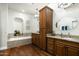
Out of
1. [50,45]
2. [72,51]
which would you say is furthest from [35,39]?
[72,51]

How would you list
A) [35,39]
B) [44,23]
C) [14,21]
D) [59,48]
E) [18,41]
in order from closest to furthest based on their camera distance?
1. [14,21]
2. [18,41]
3. [35,39]
4. [59,48]
5. [44,23]

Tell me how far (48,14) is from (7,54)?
1312mm

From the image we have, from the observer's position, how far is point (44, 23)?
8.03 ft

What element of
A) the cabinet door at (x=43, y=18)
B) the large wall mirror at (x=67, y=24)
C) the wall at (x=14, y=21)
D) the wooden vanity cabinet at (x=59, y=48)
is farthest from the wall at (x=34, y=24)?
the wooden vanity cabinet at (x=59, y=48)

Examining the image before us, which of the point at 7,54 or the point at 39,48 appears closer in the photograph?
the point at 7,54

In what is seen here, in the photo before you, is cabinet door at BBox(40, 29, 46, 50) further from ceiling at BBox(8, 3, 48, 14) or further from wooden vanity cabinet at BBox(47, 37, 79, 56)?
ceiling at BBox(8, 3, 48, 14)

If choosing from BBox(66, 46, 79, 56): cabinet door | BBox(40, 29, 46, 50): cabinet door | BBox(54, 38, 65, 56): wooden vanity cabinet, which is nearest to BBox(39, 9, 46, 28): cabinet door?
BBox(40, 29, 46, 50): cabinet door

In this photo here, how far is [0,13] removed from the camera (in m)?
1.96

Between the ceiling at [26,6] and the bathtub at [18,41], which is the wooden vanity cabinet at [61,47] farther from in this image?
the ceiling at [26,6]

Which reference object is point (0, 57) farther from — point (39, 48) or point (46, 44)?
point (46, 44)

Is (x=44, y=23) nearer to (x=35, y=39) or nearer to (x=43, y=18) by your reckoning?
(x=43, y=18)

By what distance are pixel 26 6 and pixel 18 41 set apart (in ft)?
2.46

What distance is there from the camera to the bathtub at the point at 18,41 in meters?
2.00

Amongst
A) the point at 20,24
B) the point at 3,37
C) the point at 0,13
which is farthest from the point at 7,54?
the point at 0,13
